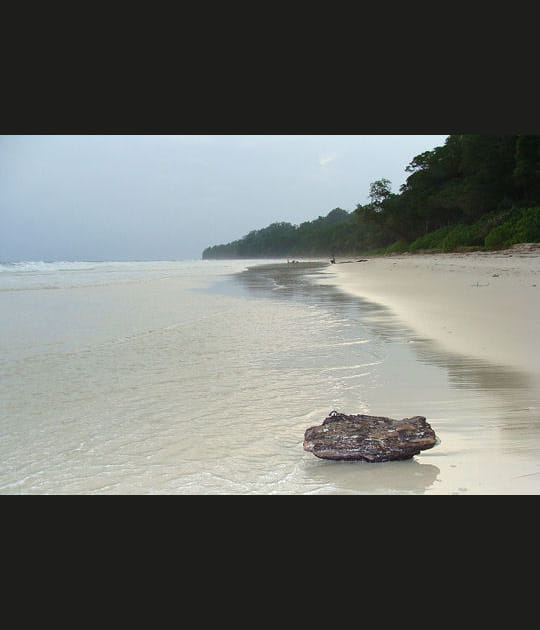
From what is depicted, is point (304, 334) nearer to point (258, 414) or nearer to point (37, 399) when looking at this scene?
point (258, 414)

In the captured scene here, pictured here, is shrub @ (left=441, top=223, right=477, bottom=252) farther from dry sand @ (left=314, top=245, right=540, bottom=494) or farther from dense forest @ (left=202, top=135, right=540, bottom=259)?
dry sand @ (left=314, top=245, right=540, bottom=494)

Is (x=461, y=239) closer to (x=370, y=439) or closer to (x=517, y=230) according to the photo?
(x=517, y=230)

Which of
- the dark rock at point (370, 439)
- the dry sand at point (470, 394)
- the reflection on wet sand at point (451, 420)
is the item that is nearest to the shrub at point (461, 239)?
the dry sand at point (470, 394)

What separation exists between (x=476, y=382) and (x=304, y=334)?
299cm

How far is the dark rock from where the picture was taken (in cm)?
283

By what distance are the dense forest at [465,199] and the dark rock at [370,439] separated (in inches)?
1010

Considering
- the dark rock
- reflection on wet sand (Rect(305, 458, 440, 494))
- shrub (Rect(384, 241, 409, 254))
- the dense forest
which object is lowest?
reflection on wet sand (Rect(305, 458, 440, 494))

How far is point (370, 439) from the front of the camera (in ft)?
9.53

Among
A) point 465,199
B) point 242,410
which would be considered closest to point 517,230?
point 465,199

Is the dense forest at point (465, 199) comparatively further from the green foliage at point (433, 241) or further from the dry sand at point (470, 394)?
the dry sand at point (470, 394)

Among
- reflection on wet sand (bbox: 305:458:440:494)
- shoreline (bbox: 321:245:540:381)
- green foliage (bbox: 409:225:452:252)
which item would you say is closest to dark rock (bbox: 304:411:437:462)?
reflection on wet sand (bbox: 305:458:440:494)

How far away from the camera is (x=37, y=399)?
413 centimetres

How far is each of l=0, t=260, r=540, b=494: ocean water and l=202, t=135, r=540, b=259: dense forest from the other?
77.5ft

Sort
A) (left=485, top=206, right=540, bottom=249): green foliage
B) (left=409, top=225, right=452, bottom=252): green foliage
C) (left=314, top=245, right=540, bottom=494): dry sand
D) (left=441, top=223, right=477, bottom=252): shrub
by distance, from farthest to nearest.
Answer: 1. (left=409, top=225, right=452, bottom=252): green foliage
2. (left=441, top=223, right=477, bottom=252): shrub
3. (left=485, top=206, right=540, bottom=249): green foliage
4. (left=314, top=245, right=540, bottom=494): dry sand
